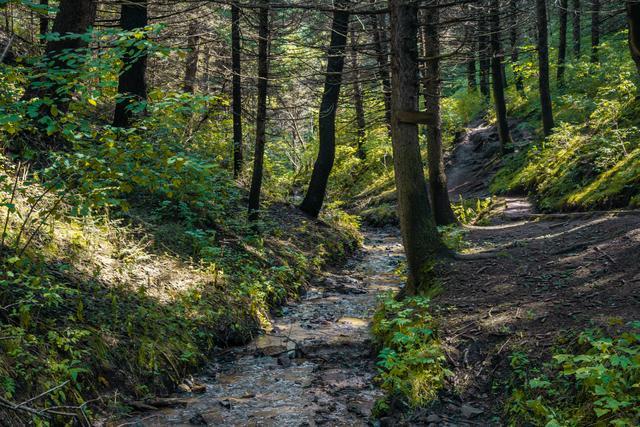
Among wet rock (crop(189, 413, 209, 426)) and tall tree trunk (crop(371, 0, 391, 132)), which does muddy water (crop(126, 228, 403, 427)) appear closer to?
wet rock (crop(189, 413, 209, 426))

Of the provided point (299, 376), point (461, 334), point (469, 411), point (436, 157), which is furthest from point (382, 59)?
point (469, 411)

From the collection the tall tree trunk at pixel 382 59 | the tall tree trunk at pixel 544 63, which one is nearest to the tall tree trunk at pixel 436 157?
the tall tree trunk at pixel 382 59

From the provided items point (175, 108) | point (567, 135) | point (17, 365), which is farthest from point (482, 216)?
point (17, 365)

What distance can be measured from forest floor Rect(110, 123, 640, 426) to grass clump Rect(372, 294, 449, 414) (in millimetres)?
165

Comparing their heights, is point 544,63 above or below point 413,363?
above

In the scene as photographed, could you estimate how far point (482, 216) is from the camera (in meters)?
15.5

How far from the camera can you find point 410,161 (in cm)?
823

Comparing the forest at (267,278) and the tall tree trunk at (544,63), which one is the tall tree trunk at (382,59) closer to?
the forest at (267,278)

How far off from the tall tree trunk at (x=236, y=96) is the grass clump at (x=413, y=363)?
27.5 feet

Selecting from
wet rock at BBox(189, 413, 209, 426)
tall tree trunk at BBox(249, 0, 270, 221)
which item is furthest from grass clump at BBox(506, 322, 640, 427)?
tall tree trunk at BBox(249, 0, 270, 221)

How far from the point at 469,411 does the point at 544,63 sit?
56.0ft

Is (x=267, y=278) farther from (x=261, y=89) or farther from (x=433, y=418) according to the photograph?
(x=433, y=418)

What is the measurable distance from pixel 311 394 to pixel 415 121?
171 inches

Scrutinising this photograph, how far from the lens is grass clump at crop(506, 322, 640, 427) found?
3963 millimetres
